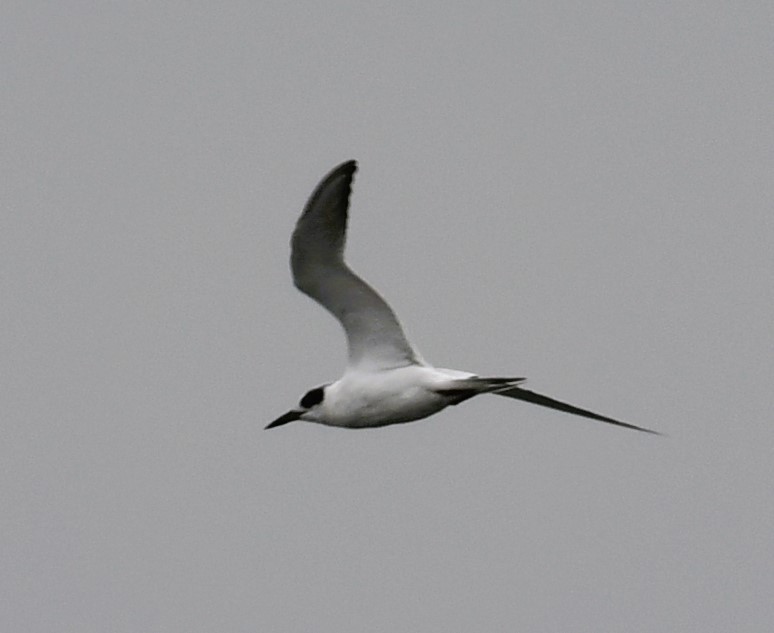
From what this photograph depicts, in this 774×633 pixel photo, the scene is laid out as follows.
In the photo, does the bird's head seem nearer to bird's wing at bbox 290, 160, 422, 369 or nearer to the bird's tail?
bird's wing at bbox 290, 160, 422, 369

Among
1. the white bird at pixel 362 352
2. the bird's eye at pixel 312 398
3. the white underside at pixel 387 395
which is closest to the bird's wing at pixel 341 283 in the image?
the white bird at pixel 362 352

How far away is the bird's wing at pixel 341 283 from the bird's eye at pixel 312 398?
0.52 meters

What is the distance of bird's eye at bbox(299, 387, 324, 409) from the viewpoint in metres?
20.9

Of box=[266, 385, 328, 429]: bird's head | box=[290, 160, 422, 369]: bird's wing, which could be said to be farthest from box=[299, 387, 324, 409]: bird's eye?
box=[290, 160, 422, 369]: bird's wing

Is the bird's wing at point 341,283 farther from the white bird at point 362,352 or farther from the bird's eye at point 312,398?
the bird's eye at point 312,398

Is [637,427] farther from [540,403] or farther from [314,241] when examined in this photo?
[314,241]

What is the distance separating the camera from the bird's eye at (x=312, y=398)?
2088 cm

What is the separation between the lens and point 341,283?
65.4 ft

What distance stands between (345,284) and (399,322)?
2.00ft

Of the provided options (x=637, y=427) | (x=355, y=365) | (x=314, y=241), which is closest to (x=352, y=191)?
(x=314, y=241)

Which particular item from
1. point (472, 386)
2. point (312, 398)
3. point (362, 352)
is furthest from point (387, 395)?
point (312, 398)

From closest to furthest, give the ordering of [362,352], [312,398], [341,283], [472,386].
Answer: [472,386]
[341,283]
[362,352]
[312,398]

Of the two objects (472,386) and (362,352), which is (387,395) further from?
(472,386)

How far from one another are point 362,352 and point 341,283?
2.55 ft
